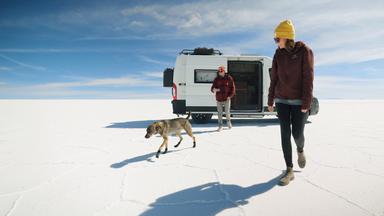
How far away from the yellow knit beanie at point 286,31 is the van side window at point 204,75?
6.37 metres

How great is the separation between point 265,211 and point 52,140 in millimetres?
5572

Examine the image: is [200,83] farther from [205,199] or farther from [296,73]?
[205,199]

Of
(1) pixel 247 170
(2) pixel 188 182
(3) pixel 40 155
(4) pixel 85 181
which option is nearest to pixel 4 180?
(4) pixel 85 181

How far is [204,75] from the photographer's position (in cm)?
971

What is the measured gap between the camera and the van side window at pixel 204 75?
966 cm

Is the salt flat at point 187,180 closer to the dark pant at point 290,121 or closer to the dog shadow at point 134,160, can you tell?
the dog shadow at point 134,160

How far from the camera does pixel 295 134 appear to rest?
11.4 feet

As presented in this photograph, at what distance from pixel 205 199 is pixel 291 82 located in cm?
160

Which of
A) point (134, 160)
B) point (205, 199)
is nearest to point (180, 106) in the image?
point (134, 160)

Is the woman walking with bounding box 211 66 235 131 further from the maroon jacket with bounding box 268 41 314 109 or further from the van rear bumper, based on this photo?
the maroon jacket with bounding box 268 41 314 109

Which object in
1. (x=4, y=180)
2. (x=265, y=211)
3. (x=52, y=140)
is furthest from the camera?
(x=52, y=140)

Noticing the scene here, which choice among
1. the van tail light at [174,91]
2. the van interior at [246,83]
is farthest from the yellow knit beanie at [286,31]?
the van interior at [246,83]

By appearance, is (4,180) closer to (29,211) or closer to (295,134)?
(29,211)

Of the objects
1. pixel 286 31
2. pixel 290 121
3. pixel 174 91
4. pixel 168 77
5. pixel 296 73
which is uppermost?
pixel 286 31
